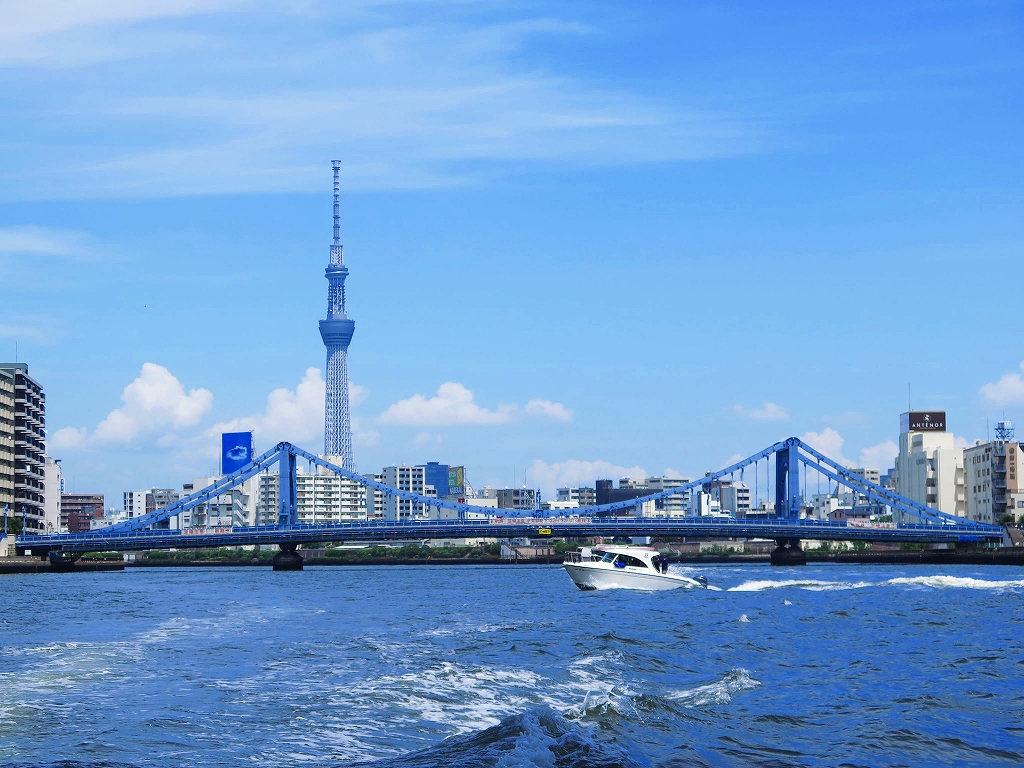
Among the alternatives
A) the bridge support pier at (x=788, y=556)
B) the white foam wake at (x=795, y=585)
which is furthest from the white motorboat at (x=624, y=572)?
the bridge support pier at (x=788, y=556)

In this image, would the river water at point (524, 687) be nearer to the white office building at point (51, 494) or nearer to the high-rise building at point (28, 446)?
the high-rise building at point (28, 446)

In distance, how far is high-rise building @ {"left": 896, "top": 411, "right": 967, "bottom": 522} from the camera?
532 ft

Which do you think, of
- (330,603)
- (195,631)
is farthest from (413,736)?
(330,603)

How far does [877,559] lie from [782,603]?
92.7 m

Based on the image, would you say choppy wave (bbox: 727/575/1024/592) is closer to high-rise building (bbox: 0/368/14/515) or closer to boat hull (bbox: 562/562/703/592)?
boat hull (bbox: 562/562/703/592)

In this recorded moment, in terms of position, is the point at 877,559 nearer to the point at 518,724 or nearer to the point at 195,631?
the point at 195,631

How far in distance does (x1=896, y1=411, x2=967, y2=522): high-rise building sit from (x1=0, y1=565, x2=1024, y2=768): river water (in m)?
114

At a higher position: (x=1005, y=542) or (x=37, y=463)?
(x=37, y=463)

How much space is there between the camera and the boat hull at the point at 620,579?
6675 centimetres

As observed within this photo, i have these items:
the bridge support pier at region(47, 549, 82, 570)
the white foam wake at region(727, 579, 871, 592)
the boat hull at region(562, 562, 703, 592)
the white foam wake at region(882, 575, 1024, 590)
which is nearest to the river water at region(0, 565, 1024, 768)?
the boat hull at region(562, 562, 703, 592)

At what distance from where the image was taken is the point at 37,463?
509ft

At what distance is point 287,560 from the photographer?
5236 inches

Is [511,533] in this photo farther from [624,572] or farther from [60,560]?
[624,572]

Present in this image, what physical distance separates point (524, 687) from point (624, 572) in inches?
1575
